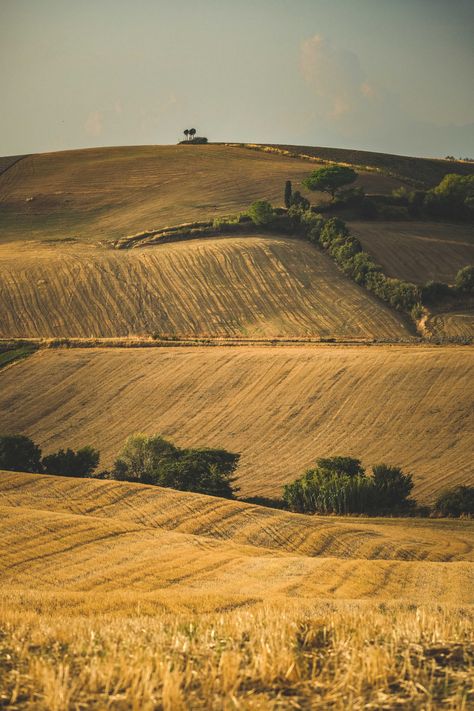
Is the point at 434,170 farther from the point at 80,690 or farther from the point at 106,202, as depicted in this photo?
the point at 80,690

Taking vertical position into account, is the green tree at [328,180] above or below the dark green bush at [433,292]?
above

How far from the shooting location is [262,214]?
9038cm

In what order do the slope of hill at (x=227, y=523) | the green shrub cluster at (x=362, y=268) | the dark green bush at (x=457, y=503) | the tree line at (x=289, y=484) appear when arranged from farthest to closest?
the green shrub cluster at (x=362, y=268), the tree line at (x=289, y=484), the dark green bush at (x=457, y=503), the slope of hill at (x=227, y=523)

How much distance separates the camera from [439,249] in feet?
281

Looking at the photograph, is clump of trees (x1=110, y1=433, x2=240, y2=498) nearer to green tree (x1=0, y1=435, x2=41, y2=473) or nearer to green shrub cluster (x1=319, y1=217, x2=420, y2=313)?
green tree (x1=0, y1=435, x2=41, y2=473)

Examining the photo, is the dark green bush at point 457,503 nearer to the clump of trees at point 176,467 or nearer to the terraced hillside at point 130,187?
the clump of trees at point 176,467

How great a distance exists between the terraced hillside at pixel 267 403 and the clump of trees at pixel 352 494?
131cm

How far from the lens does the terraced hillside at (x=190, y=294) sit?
67938 millimetres

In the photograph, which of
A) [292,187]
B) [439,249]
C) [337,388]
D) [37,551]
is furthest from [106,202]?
[37,551]

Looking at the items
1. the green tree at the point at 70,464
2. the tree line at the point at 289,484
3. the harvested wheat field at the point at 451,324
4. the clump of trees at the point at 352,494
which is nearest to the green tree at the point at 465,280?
the harvested wheat field at the point at 451,324

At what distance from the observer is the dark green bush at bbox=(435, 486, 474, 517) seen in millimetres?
32875

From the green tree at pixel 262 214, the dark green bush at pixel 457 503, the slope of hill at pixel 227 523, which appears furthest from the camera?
the green tree at pixel 262 214

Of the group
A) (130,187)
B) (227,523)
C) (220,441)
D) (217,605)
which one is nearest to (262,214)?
(130,187)

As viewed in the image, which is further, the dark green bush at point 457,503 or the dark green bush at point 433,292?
the dark green bush at point 433,292
